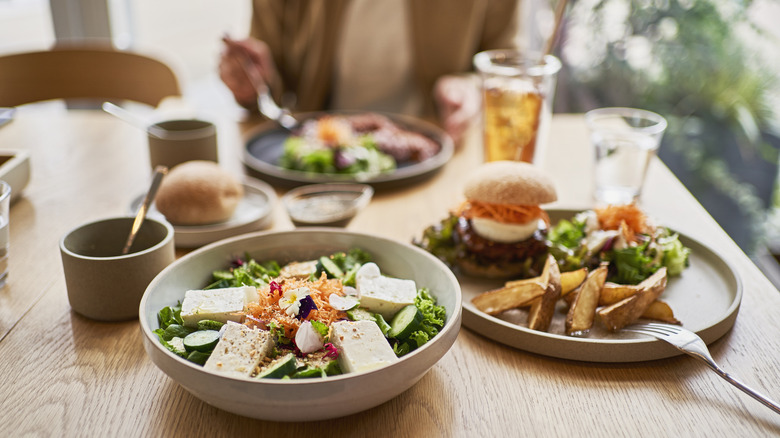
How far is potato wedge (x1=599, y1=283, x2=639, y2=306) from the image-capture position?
1.22 m

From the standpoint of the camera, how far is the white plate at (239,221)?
5.02 ft

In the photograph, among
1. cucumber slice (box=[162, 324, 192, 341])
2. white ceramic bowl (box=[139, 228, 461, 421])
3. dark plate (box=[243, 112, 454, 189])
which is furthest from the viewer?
dark plate (box=[243, 112, 454, 189])

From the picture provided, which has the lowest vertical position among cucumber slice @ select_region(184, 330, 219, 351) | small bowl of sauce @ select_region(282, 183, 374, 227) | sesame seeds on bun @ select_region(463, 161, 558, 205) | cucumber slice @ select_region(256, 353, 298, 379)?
small bowl of sauce @ select_region(282, 183, 374, 227)

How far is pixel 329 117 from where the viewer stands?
2.42 m

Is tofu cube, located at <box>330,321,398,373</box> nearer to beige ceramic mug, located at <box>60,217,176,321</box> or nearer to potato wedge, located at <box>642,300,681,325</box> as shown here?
beige ceramic mug, located at <box>60,217,176,321</box>

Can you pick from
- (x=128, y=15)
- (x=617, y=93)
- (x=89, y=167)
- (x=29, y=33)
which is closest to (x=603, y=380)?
(x=89, y=167)

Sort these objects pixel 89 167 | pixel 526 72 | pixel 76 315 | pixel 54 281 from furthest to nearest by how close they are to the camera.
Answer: pixel 89 167 → pixel 526 72 → pixel 54 281 → pixel 76 315

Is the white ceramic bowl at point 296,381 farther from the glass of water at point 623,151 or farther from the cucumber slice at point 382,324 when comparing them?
the glass of water at point 623,151

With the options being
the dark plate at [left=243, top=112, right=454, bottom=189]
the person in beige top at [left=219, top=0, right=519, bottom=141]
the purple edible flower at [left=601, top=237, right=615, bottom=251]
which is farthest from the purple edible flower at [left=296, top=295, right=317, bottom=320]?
the person in beige top at [left=219, top=0, right=519, bottom=141]

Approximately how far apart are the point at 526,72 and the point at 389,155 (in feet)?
1.77

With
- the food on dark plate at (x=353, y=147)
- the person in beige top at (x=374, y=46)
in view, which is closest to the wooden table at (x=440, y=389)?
the food on dark plate at (x=353, y=147)

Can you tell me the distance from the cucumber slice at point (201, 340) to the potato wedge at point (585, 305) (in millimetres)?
640

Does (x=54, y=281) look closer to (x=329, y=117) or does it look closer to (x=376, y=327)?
(x=376, y=327)

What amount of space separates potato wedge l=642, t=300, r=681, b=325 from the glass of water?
646 mm
